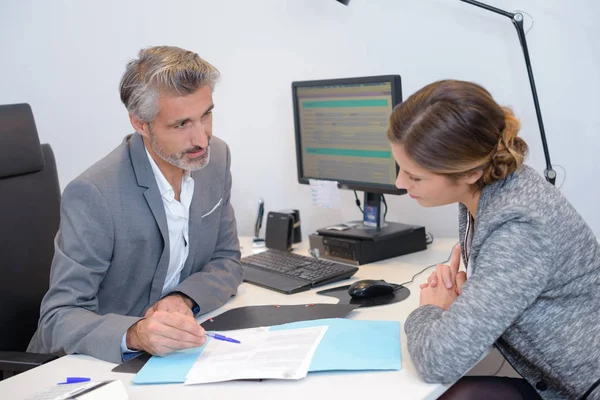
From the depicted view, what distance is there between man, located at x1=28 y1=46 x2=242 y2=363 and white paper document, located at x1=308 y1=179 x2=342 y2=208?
468mm

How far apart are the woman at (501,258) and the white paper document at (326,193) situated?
84 cm

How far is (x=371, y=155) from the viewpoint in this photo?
206cm

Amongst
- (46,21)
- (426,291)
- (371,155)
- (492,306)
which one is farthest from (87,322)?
(46,21)

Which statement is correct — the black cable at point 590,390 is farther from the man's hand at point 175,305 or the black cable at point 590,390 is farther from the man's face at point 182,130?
the man's face at point 182,130

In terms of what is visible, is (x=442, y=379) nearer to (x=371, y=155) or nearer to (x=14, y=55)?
(x=371, y=155)

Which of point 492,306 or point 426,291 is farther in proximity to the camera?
point 426,291

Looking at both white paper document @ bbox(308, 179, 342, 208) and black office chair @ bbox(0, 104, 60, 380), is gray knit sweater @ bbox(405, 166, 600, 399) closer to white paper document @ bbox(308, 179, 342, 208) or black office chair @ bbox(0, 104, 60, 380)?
white paper document @ bbox(308, 179, 342, 208)

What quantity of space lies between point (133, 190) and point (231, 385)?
0.61 metres

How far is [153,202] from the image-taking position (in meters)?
1.67

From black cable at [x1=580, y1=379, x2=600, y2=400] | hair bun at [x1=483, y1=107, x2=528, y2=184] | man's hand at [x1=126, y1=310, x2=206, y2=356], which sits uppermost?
hair bun at [x1=483, y1=107, x2=528, y2=184]

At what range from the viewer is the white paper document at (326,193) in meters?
2.20

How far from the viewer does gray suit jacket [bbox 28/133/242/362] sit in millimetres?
1468

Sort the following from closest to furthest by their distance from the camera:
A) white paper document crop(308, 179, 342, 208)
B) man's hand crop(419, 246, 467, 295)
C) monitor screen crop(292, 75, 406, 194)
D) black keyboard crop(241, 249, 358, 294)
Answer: man's hand crop(419, 246, 467, 295)
black keyboard crop(241, 249, 358, 294)
monitor screen crop(292, 75, 406, 194)
white paper document crop(308, 179, 342, 208)

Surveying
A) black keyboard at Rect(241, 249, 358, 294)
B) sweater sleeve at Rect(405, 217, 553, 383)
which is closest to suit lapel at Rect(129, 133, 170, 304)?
black keyboard at Rect(241, 249, 358, 294)
